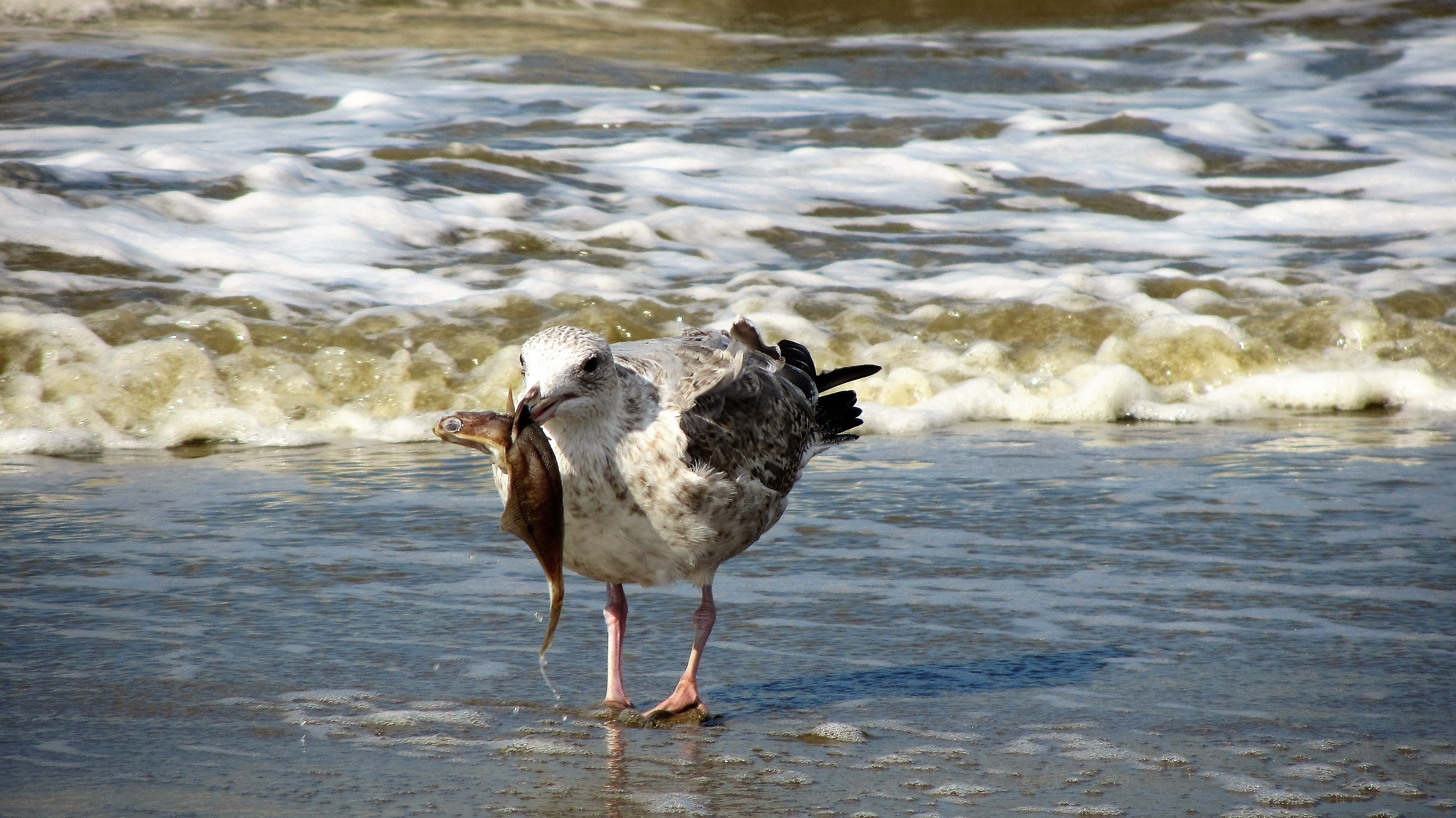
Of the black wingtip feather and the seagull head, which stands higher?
the seagull head

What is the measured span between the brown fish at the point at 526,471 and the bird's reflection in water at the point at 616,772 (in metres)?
0.31

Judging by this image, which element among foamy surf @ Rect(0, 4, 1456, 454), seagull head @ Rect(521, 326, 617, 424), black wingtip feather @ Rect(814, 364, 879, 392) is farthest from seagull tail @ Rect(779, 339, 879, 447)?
foamy surf @ Rect(0, 4, 1456, 454)

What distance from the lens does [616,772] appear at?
11.9ft

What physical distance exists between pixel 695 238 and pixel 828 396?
688 centimetres

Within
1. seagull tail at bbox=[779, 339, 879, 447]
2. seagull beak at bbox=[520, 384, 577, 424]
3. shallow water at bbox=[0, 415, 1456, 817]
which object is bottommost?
shallow water at bbox=[0, 415, 1456, 817]

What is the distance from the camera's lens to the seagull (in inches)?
151

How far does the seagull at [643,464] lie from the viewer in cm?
384

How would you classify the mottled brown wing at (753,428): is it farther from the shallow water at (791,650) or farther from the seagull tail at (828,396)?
the shallow water at (791,650)

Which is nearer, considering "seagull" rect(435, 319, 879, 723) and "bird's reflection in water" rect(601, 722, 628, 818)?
"bird's reflection in water" rect(601, 722, 628, 818)

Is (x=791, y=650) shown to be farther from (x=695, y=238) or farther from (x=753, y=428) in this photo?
(x=695, y=238)

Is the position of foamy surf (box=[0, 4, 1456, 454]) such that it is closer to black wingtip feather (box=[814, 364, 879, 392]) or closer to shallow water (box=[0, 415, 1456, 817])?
shallow water (box=[0, 415, 1456, 817])

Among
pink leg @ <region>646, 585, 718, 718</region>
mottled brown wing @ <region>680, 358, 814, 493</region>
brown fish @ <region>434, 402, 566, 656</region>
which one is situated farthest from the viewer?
mottled brown wing @ <region>680, 358, 814, 493</region>

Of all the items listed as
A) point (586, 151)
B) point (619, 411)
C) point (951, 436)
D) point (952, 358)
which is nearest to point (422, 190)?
point (586, 151)

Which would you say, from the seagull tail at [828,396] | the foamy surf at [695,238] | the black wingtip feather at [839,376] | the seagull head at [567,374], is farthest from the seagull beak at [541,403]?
the foamy surf at [695,238]
